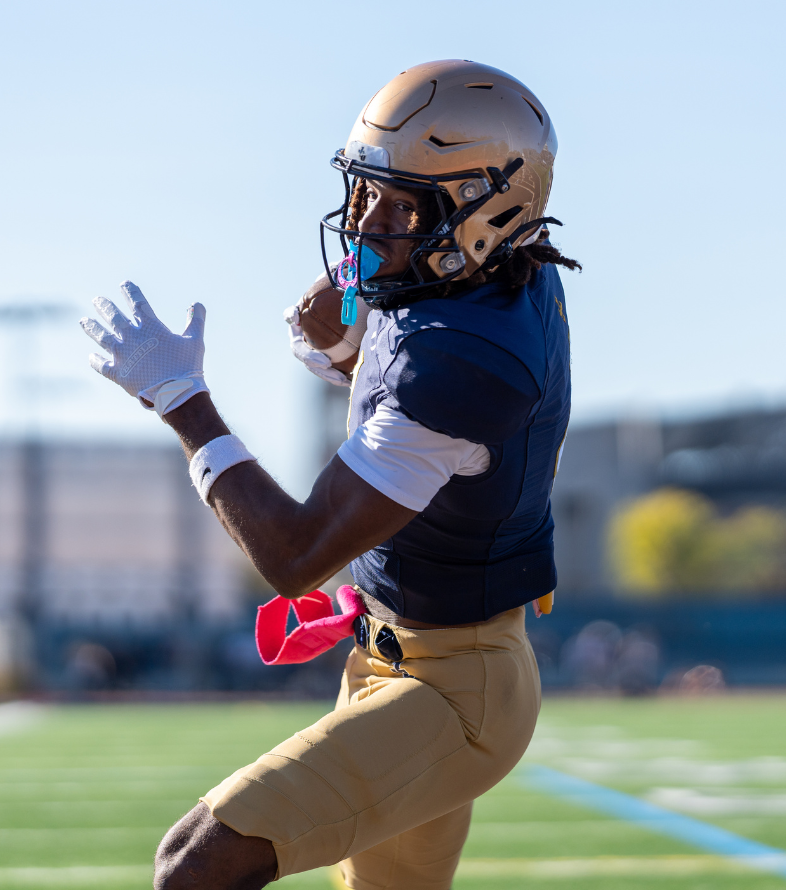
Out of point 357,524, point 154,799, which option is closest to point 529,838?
point 154,799

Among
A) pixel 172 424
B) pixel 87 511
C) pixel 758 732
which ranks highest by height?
pixel 172 424

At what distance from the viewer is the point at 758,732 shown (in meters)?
11.3

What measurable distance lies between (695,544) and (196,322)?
1663 inches

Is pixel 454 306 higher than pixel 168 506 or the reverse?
higher

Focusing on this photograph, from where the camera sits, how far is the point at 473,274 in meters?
2.01

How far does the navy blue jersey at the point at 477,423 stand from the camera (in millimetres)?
1761

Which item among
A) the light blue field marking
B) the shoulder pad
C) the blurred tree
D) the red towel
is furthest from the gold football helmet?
the blurred tree

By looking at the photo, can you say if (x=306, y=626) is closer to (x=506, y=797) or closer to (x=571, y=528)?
(x=506, y=797)

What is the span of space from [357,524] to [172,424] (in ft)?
1.23

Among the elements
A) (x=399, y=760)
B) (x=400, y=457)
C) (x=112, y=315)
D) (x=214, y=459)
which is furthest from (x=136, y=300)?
(x=399, y=760)

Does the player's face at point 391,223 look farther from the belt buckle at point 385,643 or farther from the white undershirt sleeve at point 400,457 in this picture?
the belt buckle at point 385,643

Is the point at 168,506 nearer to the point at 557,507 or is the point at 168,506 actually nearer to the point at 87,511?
the point at 87,511

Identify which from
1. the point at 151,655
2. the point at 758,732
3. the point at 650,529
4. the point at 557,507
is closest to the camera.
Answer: the point at 758,732

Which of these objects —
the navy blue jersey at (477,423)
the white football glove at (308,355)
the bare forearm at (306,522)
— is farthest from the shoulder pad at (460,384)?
the white football glove at (308,355)
